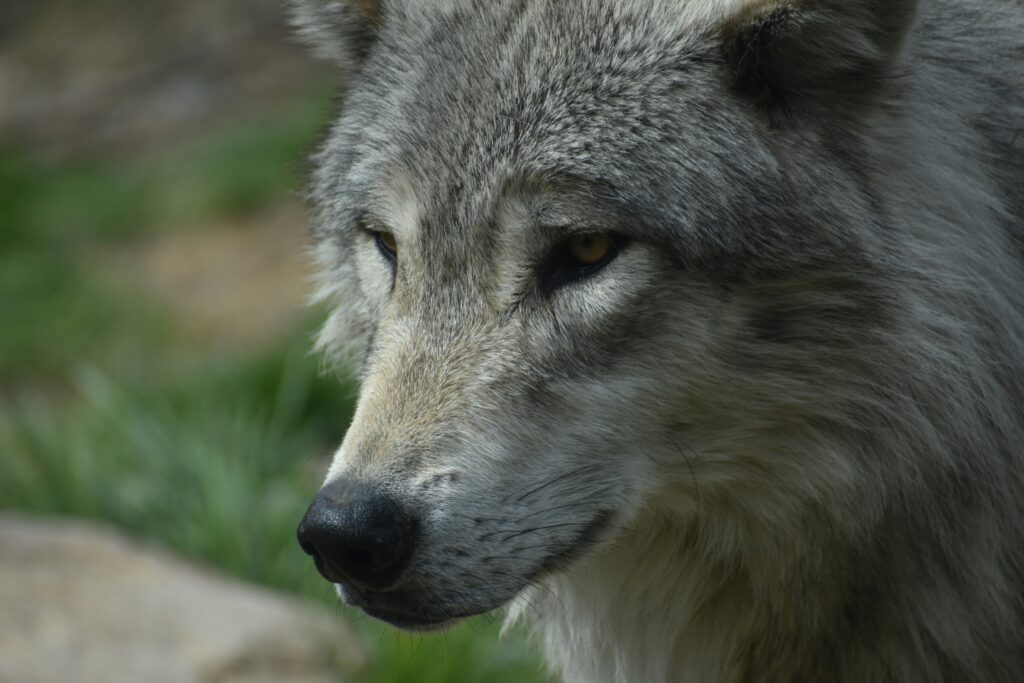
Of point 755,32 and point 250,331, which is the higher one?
point 755,32

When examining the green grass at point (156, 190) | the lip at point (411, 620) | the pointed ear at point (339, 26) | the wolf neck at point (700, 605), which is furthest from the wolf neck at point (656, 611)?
the green grass at point (156, 190)

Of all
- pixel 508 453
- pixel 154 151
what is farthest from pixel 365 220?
pixel 154 151

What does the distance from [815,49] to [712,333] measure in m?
0.56

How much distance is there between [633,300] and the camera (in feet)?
8.15

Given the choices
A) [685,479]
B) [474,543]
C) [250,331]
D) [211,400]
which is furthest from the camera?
[250,331]

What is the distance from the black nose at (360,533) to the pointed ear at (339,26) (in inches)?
47.1

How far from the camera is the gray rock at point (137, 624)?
4.05m

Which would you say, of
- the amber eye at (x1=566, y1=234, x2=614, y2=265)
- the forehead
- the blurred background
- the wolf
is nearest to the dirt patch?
the blurred background

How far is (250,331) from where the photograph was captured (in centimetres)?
830

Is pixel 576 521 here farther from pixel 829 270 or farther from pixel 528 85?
pixel 528 85

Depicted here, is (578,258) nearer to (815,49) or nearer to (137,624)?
(815,49)

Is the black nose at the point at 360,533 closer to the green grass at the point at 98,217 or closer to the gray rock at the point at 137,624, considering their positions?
the gray rock at the point at 137,624

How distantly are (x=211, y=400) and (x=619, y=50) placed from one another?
4278 mm

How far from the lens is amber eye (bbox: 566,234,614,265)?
8.25ft
